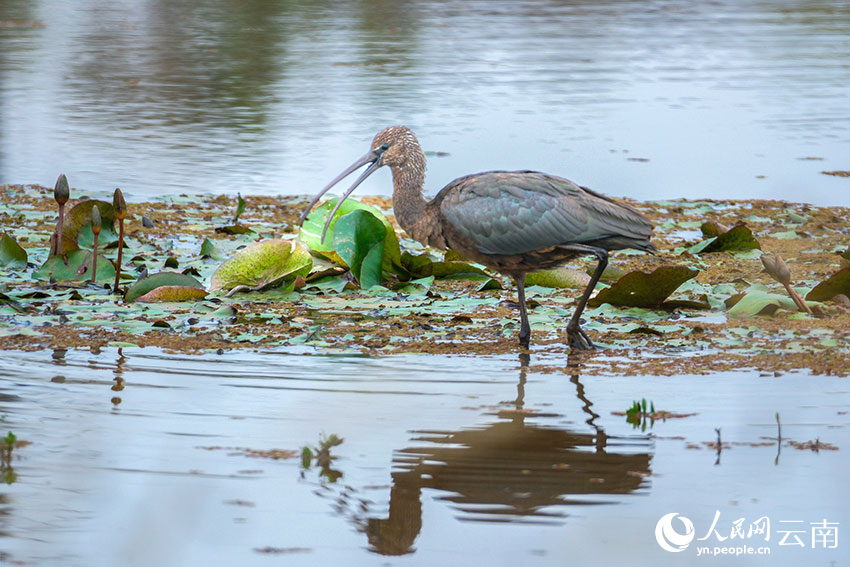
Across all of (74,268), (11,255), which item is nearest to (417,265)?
(74,268)

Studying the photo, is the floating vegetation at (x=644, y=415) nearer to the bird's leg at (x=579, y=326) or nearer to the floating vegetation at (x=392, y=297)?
the floating vegetation at (x=392, y=297)

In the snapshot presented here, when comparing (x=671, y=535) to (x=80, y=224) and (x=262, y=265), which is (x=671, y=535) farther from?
(x=80, y=224)

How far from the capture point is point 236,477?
4.08 m

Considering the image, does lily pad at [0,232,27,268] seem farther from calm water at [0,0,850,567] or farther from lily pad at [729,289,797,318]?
lily pad at [729,289,797,318]

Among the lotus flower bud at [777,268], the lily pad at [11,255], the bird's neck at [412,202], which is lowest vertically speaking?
the lily pad at [11,255]

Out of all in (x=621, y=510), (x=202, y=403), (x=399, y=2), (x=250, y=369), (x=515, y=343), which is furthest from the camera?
(x=399, y=2)

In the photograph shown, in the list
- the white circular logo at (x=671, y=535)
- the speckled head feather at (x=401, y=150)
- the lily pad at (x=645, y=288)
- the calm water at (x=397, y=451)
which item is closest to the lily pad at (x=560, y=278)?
the lily pad at (x=645, y=288)

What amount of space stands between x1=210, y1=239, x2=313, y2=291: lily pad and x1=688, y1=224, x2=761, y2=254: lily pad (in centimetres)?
252

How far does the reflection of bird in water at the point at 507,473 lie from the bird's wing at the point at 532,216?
1362 millimetres

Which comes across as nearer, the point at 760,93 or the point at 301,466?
the point at 301,466

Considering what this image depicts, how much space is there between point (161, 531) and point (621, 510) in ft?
4.66

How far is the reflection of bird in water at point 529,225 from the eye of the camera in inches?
229

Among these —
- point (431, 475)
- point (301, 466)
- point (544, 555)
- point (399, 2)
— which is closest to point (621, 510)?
point (544, 555)

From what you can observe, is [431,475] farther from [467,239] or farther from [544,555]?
[467,239]
